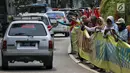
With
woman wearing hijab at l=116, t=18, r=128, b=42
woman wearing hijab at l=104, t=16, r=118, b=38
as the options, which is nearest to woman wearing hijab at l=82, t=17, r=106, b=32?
woman wearing hijab at l=104, t=16, r=118, b=38

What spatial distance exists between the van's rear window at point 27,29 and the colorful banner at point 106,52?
5.85 feet

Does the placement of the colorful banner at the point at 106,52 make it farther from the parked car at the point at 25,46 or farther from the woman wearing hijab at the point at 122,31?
the parked car at the point at 25,46

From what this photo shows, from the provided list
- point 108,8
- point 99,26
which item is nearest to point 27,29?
point 99,26

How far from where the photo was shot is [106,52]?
48.5 ft

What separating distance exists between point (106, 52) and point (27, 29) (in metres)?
2.72

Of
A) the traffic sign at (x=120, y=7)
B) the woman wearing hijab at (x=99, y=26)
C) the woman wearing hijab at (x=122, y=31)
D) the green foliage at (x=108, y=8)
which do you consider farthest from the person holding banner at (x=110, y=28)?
the green foliage at (x=108, y=8)

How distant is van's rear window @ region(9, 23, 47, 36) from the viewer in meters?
15.7

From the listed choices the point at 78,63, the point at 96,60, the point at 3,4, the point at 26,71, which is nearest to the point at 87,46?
the point at 78,63

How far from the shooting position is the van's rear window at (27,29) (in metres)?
15.7

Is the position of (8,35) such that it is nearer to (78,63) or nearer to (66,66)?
(66,66)

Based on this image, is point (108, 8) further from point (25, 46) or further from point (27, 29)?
point (25, 46)

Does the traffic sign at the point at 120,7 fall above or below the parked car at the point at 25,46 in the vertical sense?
above

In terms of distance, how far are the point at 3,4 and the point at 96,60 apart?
65.9 feet

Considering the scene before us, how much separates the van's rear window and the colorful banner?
178cm
